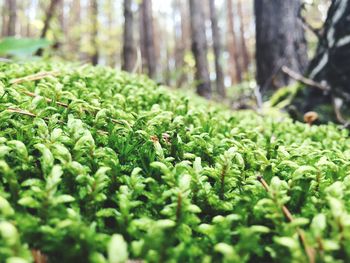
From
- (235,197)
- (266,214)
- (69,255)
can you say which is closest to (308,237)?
(266,214)

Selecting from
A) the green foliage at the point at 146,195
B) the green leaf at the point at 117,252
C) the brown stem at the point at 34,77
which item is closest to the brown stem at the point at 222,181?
the green foliage at the point at 146,195

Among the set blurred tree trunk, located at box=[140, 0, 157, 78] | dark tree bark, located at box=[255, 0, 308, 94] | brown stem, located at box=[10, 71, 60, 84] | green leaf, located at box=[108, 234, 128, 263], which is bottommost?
green leaf, located at box=[108, 234, 128, 263]

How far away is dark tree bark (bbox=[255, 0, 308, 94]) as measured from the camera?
5543mm

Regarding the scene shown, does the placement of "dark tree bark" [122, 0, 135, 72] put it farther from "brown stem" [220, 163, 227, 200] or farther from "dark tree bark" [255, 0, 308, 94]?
"brown stem" [220, 163, 227, 200]

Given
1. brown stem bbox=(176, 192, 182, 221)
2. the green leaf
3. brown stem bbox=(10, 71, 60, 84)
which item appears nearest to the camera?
the green leaf

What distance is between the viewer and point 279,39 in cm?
560

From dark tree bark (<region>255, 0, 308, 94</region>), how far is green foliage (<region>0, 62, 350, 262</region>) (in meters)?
4.20

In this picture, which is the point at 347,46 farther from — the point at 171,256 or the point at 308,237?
the point at 171,256

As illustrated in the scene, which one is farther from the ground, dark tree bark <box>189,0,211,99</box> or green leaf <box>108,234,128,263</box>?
dark tree bark <box>189,0,211,99</box>

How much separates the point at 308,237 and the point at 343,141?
1.64 m

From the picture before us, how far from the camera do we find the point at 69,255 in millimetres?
838

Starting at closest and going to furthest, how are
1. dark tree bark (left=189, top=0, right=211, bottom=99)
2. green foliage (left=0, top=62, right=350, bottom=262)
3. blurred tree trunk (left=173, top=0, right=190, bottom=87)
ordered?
green foliage (left=0, top=62, right=350, bottom=262) < dark tree bark (left=189, top=0, right=211, bottom=99) < blurred tree trunk (left=173, top=0, right=190, bottom=87)

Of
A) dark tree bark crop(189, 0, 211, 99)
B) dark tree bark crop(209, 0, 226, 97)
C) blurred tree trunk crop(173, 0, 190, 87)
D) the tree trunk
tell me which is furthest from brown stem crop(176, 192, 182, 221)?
blurred tree trunk crop(173, 0, 190, 87)

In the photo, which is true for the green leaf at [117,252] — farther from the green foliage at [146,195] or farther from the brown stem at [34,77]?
the brown stem at [34,77]
